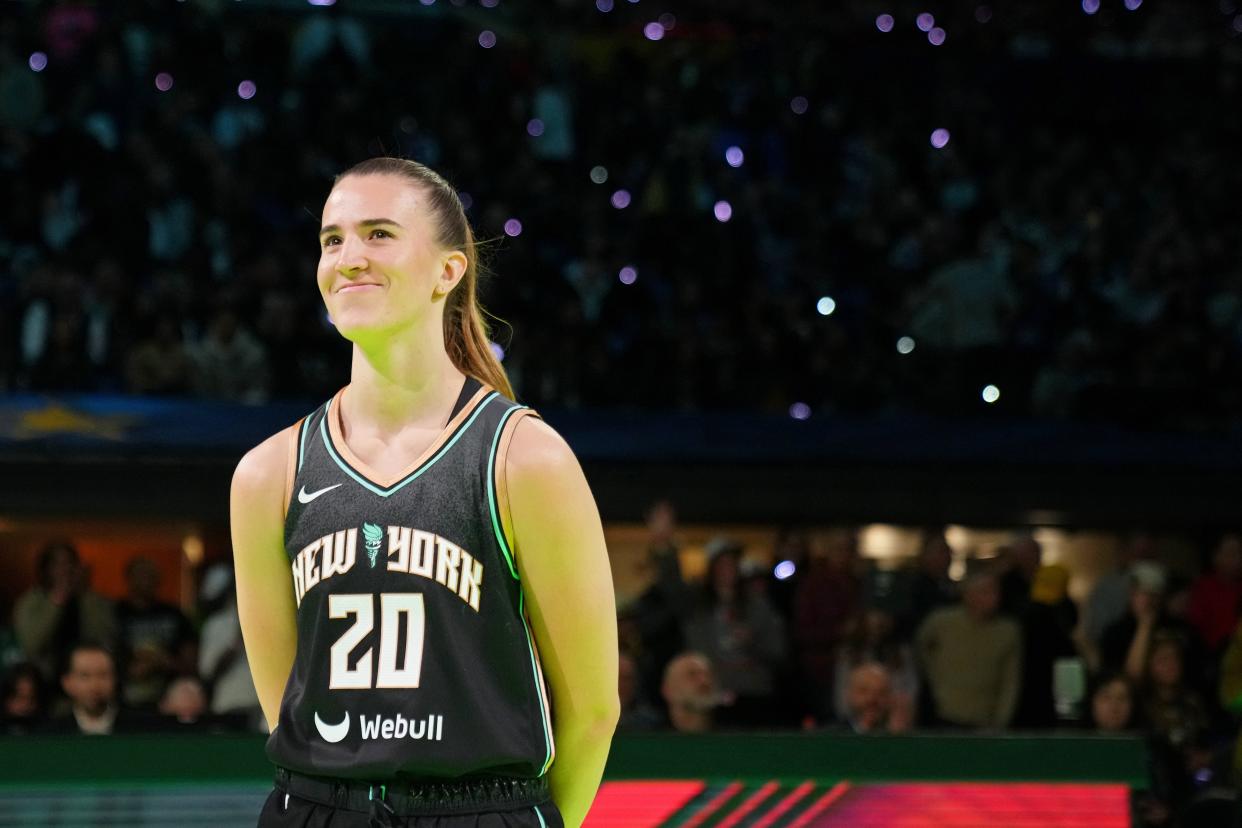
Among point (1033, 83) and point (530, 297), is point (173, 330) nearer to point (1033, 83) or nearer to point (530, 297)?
point (530, 297)

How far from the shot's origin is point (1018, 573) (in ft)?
29.5

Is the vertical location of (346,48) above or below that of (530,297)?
above

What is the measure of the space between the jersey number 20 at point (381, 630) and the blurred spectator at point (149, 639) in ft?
16.3

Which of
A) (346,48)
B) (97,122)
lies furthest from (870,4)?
(97,122)

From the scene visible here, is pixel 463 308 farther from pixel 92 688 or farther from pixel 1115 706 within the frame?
pixel 1115 706

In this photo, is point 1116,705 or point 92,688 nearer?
point 92,688

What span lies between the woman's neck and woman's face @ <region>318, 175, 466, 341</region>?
0.13 ft

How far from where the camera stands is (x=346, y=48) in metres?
13.6

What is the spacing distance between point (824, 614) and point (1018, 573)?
1068mm

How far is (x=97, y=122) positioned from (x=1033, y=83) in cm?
824

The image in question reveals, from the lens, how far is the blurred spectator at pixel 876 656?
7805mm

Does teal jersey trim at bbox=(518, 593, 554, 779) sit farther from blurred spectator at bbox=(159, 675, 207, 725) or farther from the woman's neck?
blurred spectator at bbox=(159, 675, 207, 725)

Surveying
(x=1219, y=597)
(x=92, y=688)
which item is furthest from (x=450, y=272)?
(x=1219, y=597)

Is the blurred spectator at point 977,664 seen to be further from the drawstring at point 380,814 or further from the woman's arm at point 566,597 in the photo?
the drawstring at point 380,814
